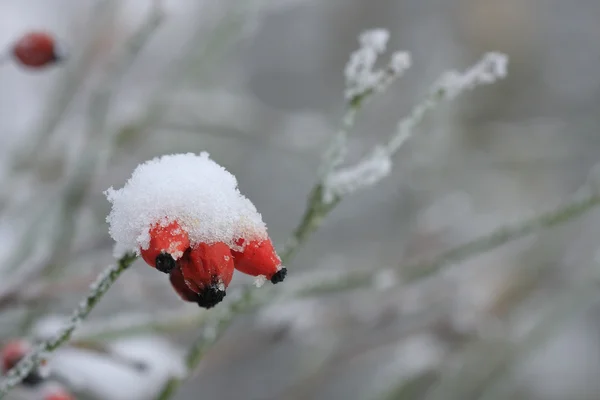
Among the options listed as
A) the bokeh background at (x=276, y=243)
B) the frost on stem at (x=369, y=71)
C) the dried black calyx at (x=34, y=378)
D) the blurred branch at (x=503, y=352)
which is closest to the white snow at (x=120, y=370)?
the bokeh background at (x=276, y=243)

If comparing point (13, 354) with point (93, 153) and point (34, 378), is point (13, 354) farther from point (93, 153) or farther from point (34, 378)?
point (93, 153)

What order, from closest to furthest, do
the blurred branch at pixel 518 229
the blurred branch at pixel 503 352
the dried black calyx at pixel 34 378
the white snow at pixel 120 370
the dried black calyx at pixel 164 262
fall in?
1. the dried black calyx at pixel 164 262
2. the dried black calyx at pixel 34 378
3. the blurred branch at pixel 518 229
4. the white snow at pixel 120 370
5. the blurred branch at pixel 503 352

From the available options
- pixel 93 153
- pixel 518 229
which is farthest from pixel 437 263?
pixel 93 153

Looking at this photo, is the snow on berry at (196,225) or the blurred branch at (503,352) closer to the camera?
the snow on berry at (196,225)

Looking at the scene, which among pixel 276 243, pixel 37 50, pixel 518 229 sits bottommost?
pixel 518 229

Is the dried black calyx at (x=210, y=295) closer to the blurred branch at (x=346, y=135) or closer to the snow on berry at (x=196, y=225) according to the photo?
the snow on berry at (x=196, y=225)

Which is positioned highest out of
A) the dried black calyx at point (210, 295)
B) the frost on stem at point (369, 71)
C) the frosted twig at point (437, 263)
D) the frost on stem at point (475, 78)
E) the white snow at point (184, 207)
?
the frost on stem at point (369, 71)
